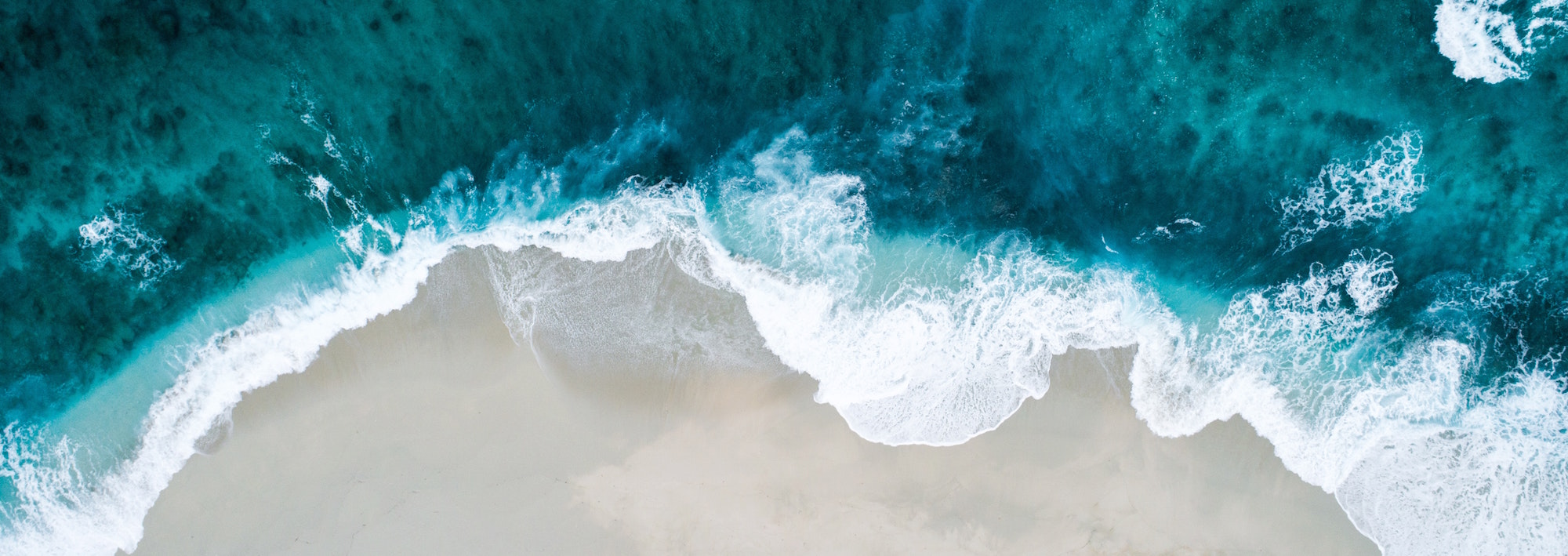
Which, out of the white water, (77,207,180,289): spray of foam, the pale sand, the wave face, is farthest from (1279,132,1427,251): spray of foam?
(77,207,180,289): spray of foam

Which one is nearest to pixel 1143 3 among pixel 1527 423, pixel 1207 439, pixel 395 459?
pixel 1207 439

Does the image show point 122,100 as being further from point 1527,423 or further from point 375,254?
point 1527,423

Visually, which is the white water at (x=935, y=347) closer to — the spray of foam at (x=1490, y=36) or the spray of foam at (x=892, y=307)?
the spray of foam at (x=892, y=307)

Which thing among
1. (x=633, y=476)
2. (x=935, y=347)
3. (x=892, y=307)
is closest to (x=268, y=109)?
(x=633, y=476)

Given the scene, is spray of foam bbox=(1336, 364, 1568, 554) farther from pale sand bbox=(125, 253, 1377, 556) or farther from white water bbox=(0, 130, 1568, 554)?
pale sand bbox=(125, 253, 1377, 556)

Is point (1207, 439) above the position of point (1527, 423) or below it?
above

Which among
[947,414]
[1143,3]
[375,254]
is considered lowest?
[947,414]
